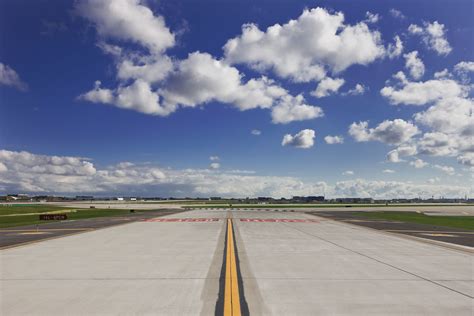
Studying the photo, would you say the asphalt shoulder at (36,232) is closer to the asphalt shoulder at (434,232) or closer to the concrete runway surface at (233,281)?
the concrete runway surface at (233,281)

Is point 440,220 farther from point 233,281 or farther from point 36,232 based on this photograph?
point 36,232

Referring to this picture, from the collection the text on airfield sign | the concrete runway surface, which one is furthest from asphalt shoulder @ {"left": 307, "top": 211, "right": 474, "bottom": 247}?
the text on airfield sign

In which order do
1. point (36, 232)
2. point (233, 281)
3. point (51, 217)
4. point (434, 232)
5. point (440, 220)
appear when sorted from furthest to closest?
1. point (440, 220)
2. point (51, 217)
3. point (434, 232)
4. point (36, 232)
5. point (233, 281)

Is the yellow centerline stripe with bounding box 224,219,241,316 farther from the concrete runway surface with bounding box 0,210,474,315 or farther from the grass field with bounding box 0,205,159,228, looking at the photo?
the grass field with bounding box 0,205,159,228

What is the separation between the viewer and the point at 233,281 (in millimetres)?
10406

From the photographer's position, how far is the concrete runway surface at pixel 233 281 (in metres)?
7.97

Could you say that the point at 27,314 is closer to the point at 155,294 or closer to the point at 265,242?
the point at 155,294

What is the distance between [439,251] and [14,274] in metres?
18.3

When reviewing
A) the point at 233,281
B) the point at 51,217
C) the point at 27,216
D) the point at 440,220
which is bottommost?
the point at 27,216

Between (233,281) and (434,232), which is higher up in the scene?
(233,281)

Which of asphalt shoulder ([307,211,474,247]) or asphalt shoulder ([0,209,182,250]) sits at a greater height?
asphalt shoulder ([307,211,474,247])

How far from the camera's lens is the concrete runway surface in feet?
26.1

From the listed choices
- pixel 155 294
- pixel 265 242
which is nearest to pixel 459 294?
pixel 155 294

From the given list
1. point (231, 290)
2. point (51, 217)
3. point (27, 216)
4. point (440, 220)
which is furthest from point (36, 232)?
point (440, 220)
